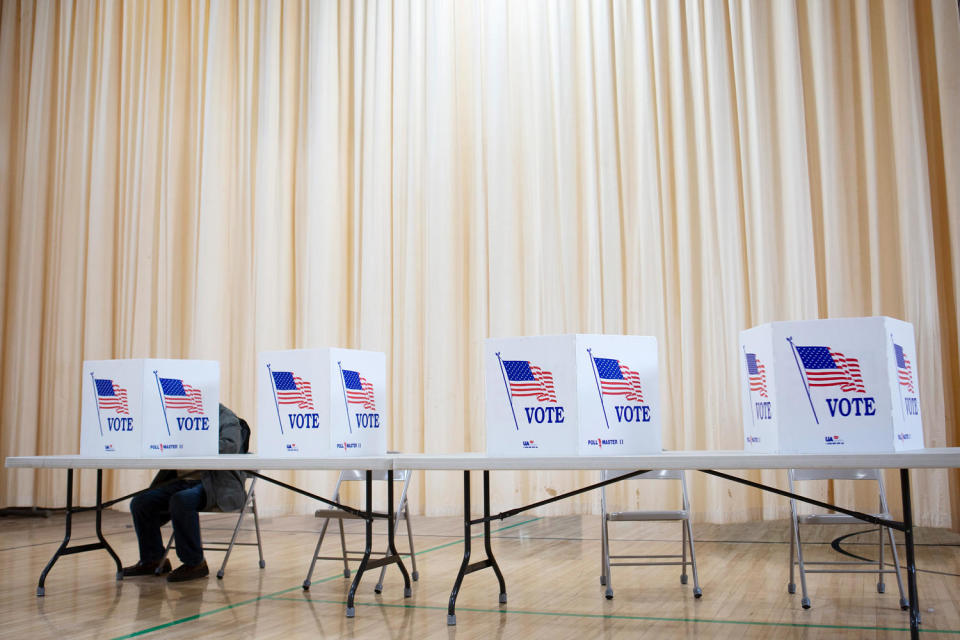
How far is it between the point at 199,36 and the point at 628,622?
5767mm

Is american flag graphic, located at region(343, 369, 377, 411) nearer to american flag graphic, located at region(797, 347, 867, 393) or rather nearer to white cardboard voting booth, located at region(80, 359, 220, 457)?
white cardboard voting booth, located at region(80, 359, 220, 457)

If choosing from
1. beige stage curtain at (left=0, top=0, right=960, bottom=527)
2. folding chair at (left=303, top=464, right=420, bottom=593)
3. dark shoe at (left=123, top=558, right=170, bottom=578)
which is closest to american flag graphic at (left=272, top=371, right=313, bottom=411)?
folding chair at (left=303, top=464, right=420, bottom=593)

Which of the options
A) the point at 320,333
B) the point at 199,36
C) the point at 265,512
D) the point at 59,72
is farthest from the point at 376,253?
the point at 59,72

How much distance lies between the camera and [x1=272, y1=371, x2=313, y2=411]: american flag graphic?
3.16 m

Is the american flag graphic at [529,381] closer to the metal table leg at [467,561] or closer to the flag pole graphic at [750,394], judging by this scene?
the metal table leg at [467,561]

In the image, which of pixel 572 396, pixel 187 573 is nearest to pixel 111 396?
pixel 187 573

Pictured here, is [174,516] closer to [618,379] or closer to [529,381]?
[529,381]

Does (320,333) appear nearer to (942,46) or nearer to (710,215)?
(710,215)

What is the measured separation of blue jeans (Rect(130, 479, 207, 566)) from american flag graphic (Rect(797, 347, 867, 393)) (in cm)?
265

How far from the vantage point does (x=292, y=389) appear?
3174 mm

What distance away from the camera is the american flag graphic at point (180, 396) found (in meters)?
3.48

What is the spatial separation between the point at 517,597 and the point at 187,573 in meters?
1.47

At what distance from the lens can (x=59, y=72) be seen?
7.13m

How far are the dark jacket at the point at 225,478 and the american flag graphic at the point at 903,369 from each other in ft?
8.98
